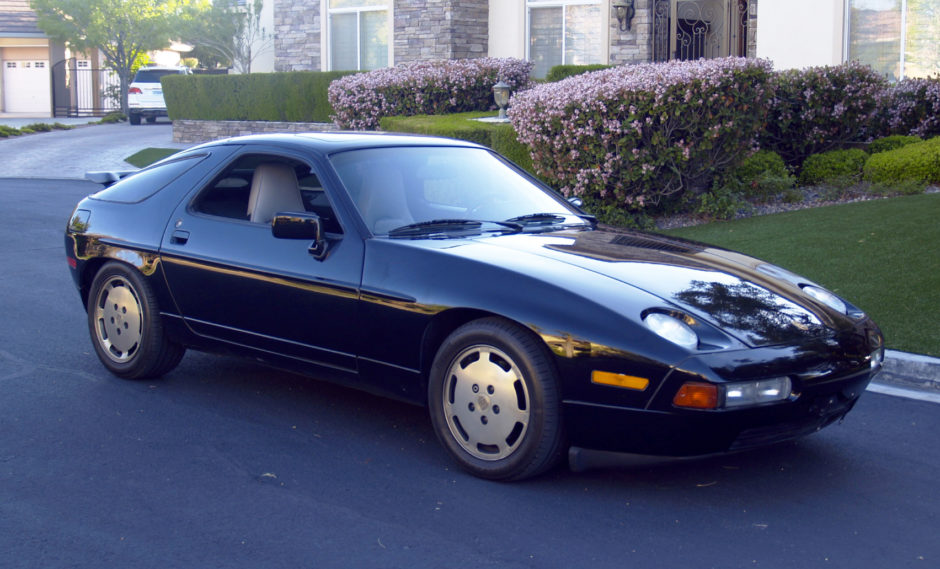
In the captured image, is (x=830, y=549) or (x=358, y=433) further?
(x=358, y=433)

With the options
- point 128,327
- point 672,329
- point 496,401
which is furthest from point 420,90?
point 672,329

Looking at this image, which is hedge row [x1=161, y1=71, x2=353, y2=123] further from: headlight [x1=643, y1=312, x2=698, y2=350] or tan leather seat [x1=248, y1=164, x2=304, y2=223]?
headlight [x1=643, y1=312, x2=698, y2=350]

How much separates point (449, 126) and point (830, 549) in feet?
38.5

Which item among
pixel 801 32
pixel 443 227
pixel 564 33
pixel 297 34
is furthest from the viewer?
pixel 297 34

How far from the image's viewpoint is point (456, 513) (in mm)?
4258

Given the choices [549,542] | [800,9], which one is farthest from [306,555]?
[800,9]

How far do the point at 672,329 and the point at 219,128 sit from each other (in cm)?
2261

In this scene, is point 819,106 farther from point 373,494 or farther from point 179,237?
point 373,494

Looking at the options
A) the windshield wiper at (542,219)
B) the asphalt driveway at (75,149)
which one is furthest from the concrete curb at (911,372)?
the asphalt driveway at (75,149)

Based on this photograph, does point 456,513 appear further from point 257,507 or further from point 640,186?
point 640,186

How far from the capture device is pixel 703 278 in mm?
4824

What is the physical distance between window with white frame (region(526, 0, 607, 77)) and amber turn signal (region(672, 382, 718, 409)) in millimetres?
17071

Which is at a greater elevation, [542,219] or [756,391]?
[542,219]

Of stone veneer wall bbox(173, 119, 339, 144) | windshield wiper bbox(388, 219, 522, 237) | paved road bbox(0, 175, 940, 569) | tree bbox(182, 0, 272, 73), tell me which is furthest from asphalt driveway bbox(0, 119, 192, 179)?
windshield wiper bbox(388, 219, 522, 237)
